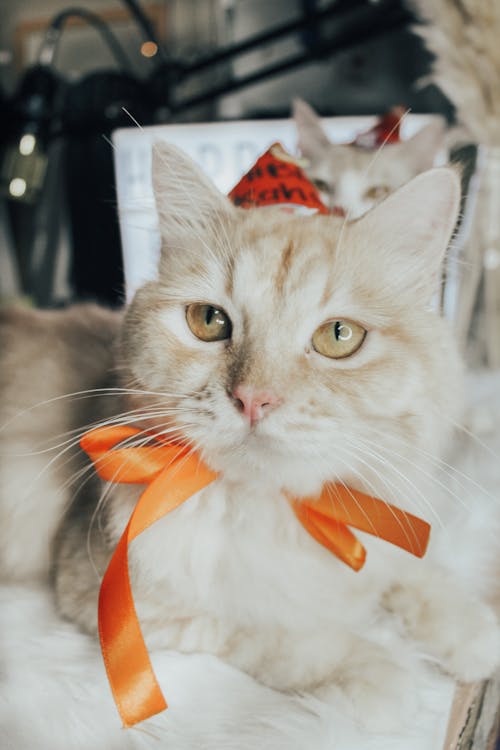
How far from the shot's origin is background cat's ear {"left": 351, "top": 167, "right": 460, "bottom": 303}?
0.68m

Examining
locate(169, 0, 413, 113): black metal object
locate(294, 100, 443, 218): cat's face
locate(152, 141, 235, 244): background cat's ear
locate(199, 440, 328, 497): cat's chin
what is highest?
locate(169, 0, 413, 113): black metal object

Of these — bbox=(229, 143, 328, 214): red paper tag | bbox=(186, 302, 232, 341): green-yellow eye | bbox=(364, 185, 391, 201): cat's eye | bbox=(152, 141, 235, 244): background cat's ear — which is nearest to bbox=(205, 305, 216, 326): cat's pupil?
bbox=(186, 302, 232, 341): green-yellow eye

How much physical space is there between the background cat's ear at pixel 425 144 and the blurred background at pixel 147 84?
0.91 ft

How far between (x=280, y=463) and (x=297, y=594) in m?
0.20

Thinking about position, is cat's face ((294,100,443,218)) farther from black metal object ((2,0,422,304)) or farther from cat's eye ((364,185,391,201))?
black metal object ((2,0,422,304))

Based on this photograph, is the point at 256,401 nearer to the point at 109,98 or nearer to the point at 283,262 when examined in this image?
the point at 283,262

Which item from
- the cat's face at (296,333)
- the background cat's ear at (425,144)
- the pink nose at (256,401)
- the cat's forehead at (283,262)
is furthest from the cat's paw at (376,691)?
the background cat's ear at (425,144)

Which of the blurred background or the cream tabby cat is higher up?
the blurred background

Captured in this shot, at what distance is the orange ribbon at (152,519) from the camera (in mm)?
592

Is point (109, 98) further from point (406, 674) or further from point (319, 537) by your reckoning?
point (406, 674)

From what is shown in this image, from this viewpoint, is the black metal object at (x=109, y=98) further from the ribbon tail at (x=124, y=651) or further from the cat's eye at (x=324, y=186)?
the ribbon tail at (x=124, y=651)

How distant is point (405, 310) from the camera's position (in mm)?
712

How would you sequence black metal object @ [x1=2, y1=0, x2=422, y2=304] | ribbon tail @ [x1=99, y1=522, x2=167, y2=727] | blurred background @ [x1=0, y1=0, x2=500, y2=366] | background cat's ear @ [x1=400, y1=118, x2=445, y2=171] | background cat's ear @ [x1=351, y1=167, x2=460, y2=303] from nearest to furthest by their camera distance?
1. ribbon tail @ [x1=99, y1=522, x2=167, y2=727]
2. background cat's ear @ [x1=351, y1=167, x2=460, y2=303]
3. background cat's ear @ [x1=400, y1=118, x2=445, y2=171]
4. black metal object @ [x1=2, y1=0, x2=422, y2=304]
5. blurred background @ [x1=0, y1=0, x2=500, y2=366]

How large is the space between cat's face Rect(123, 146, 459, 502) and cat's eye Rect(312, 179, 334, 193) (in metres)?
0.69
